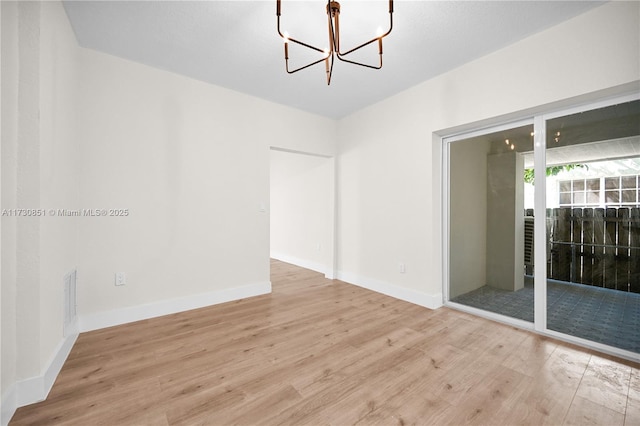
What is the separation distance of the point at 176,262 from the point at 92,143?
55.9 inches

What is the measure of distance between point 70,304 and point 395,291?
334cm

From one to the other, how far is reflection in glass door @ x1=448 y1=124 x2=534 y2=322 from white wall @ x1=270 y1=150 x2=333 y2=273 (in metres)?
1.97

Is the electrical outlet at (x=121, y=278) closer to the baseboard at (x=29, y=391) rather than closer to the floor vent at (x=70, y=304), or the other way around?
the floor vent at (x=70, y=304)

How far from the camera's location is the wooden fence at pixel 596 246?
210 centimetres

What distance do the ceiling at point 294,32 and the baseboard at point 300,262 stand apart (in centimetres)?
309

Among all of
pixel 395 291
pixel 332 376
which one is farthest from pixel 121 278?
pixel 395 291

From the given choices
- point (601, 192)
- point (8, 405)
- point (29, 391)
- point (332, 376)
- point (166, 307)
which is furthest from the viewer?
point (166, 307)

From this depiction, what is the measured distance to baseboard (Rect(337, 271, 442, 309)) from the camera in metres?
3.13

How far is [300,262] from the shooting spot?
5.43 m

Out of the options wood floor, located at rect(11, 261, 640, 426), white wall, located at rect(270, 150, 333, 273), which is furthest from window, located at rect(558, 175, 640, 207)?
white wall, located at rect(270, 150, 333, 273)

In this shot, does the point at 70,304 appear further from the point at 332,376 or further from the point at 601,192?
the point at 601,192

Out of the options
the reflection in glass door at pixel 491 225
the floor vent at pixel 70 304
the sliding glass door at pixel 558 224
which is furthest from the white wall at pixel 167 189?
the sliding glass door at pixel 558 224

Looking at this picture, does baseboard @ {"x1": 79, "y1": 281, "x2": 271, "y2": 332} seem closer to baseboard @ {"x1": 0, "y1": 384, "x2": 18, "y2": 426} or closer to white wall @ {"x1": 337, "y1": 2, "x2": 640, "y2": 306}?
baseboard @ {"x1": 0, "y1": 384, "x2": 18, "y2": 426}

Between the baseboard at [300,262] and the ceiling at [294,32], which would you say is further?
the baseboard at [300,262]
